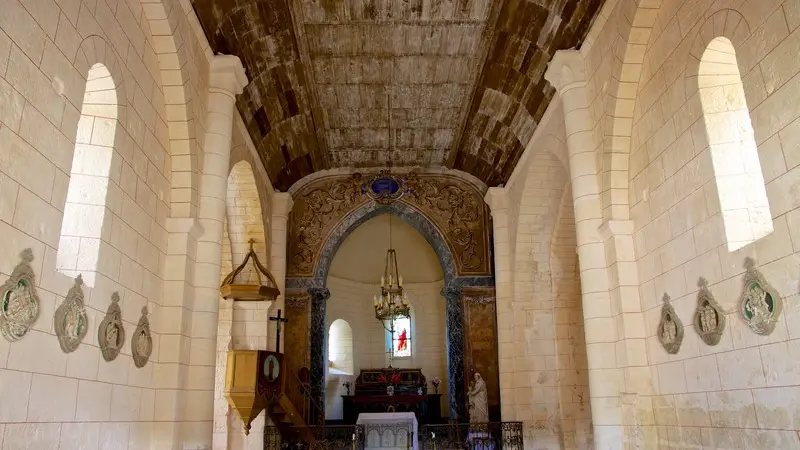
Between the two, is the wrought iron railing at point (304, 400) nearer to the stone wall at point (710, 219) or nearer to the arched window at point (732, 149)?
the stone wall at point (710, 219)

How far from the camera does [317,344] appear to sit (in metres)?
13.6

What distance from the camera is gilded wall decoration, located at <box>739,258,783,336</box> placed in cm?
482

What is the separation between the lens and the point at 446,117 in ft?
40.9

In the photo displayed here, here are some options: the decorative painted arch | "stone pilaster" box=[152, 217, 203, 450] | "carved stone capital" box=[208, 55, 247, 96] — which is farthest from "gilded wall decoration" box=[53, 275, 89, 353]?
the decorative painted arch

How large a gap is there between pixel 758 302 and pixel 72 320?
5.41 metres

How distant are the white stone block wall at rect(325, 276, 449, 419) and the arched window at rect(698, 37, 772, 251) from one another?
44.1 ft

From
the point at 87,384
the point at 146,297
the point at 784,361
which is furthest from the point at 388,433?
the point at 784,361

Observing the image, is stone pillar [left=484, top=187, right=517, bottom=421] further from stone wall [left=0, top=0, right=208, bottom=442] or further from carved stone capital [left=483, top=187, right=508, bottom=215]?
stone wall [left=0, top=0, right=208, bottom=442]

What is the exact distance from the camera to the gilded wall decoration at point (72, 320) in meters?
4.94

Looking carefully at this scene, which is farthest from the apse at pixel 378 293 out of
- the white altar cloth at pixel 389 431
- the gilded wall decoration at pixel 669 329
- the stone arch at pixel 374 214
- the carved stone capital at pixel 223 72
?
the gilded wall decoration at pixel 669 329

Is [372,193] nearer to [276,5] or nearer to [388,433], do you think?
[388,433]

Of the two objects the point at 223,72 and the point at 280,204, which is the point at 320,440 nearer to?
the point at 280,204

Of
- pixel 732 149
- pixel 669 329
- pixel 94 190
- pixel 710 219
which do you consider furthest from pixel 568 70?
pixel 94 190

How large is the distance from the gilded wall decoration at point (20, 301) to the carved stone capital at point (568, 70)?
21.4 feet
